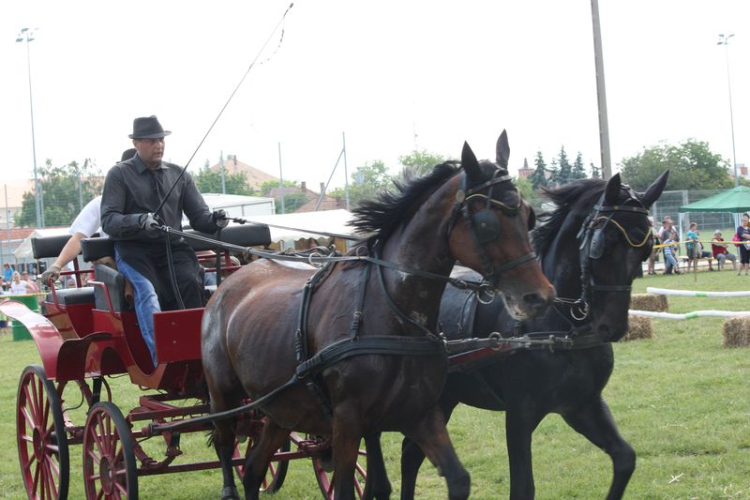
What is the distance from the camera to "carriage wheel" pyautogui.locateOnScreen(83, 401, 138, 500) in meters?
5.39

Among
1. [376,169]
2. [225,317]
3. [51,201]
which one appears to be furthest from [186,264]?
[376,169]

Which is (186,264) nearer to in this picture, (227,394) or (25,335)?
(227,394)

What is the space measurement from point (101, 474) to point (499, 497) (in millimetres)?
2562

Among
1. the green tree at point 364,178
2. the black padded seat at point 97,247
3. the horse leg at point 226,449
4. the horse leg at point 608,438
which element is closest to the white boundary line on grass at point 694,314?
the horse leg at point 608,438

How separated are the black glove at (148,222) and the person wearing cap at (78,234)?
0.89 meters

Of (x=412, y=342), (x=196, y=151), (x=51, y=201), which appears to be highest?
(x=51, y=201)

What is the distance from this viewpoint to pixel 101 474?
230 inches

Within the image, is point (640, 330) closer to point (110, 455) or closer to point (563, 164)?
point (110, 455)

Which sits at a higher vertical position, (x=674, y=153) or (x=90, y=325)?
(x=674, y=153)

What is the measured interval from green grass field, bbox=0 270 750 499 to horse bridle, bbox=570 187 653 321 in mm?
1592

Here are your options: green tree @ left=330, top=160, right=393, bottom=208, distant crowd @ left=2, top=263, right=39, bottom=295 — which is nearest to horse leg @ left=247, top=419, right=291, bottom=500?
distant crowd @ left=2, top=263, right=39, bottom=295

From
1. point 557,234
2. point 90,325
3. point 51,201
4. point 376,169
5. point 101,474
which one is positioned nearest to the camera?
point 557,234

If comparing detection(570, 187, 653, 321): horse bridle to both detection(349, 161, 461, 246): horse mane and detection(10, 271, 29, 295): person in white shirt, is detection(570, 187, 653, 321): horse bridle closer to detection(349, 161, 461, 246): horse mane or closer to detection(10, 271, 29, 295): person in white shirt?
detection(349, 161, 461, 246): horse mane

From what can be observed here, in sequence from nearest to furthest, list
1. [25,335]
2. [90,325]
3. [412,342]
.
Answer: [412,342] < [90,325] < [25,335]
